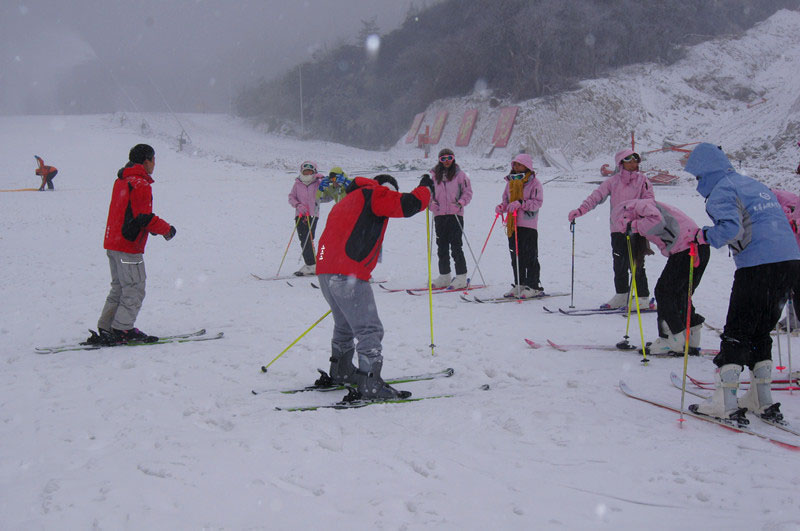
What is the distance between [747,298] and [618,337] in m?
2.36

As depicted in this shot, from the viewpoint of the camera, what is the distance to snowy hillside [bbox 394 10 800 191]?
31719 mm

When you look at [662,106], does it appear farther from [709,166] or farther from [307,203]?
[709,166]

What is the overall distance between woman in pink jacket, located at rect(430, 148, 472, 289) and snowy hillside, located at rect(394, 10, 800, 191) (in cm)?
2230

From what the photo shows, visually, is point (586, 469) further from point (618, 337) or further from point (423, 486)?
point (618, 337)

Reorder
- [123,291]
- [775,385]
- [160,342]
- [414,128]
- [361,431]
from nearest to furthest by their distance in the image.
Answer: [361,431]
[775,385]
[123,291]
[160,342]
[414,128]

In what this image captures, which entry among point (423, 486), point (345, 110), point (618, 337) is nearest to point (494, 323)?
point (618, 337)

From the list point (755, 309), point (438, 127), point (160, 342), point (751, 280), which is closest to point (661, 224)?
point (751, 280)

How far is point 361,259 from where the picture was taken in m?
4.09

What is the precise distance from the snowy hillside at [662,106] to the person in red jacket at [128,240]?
26457 mm

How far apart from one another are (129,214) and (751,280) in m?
5.74

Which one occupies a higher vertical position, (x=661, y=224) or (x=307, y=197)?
(x=307, y=197)

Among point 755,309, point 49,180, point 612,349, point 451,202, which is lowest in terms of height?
point 612,349

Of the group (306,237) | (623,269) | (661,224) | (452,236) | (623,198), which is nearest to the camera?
(661,224)

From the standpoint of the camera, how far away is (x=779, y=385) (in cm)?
447
